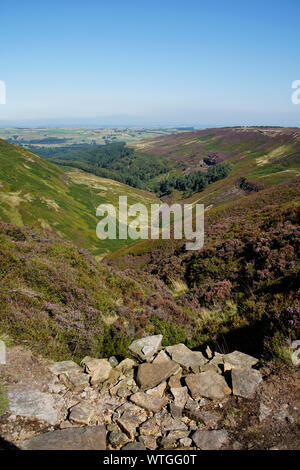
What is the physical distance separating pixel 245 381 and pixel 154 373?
2280mm

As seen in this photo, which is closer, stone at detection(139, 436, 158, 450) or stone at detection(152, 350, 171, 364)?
stone at detection(139, 436, 158, 450)

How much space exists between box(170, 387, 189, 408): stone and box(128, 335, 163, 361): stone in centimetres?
152

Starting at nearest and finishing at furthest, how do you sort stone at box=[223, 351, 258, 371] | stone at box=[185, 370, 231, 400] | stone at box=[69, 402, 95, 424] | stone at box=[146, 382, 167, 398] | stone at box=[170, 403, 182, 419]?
stone at box=[69, 402, 95, 424]
stone at box=[170, 403, 182, 419]
stone at box=[185, 370, 231, 400]
stone at box=[146, 382, 167, 398]
stone at box=[223, 351, 258, 371]

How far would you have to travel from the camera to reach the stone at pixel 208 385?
624 cm

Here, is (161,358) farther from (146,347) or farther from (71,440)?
(71,440)

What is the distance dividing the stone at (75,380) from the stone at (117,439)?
158 cm

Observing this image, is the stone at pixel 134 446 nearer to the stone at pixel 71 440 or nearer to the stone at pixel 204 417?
the stone at pixel 71 440

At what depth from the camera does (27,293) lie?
9.48 meters

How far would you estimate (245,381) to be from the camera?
6371 millimetres

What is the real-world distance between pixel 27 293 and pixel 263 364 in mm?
7766

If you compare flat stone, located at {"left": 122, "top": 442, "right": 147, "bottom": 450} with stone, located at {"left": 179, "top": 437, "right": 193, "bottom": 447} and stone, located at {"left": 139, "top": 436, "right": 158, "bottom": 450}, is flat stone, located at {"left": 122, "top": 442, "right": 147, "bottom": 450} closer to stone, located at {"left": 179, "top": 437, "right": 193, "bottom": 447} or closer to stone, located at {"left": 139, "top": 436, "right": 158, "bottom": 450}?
stone, located at {"left": 139, "top": 436, "right": 158, "bottom": 450}

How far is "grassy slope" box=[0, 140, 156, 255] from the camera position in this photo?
312ft

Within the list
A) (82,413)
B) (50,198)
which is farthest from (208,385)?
(50,198)

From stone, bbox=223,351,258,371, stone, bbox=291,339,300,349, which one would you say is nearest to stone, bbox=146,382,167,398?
stone, bbox=223,351,258,371
